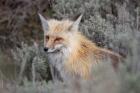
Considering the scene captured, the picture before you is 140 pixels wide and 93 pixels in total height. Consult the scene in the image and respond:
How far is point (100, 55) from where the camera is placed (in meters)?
9.14

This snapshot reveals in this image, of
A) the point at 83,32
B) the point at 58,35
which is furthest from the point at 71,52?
the point at 83,32

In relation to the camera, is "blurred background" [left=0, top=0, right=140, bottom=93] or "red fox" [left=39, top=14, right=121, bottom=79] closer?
"blurred background" [left=0, top=0, right=140, bottom=93]

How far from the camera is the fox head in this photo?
29.3 ft

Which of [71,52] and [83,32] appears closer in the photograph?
[71,52]

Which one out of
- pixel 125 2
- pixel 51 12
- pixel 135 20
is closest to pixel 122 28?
pixel 135 20

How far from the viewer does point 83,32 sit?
10.7 meters

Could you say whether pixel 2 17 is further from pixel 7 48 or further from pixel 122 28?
pixel 122 28

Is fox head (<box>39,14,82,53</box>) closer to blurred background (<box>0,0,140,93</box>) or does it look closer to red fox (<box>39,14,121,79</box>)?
red fox (<box>39,14,121,79</box>)

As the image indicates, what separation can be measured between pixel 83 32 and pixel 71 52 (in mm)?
1705

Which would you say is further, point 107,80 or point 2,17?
point 2,17

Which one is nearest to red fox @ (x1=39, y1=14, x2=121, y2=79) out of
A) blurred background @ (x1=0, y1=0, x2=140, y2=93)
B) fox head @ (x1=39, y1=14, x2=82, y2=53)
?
fox head @ (x1=39, y1=14, x2=82, y2=53)

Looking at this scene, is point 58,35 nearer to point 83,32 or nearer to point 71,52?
point 71,52

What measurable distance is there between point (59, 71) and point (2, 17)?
17.7 ft

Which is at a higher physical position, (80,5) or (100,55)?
(80,5)
